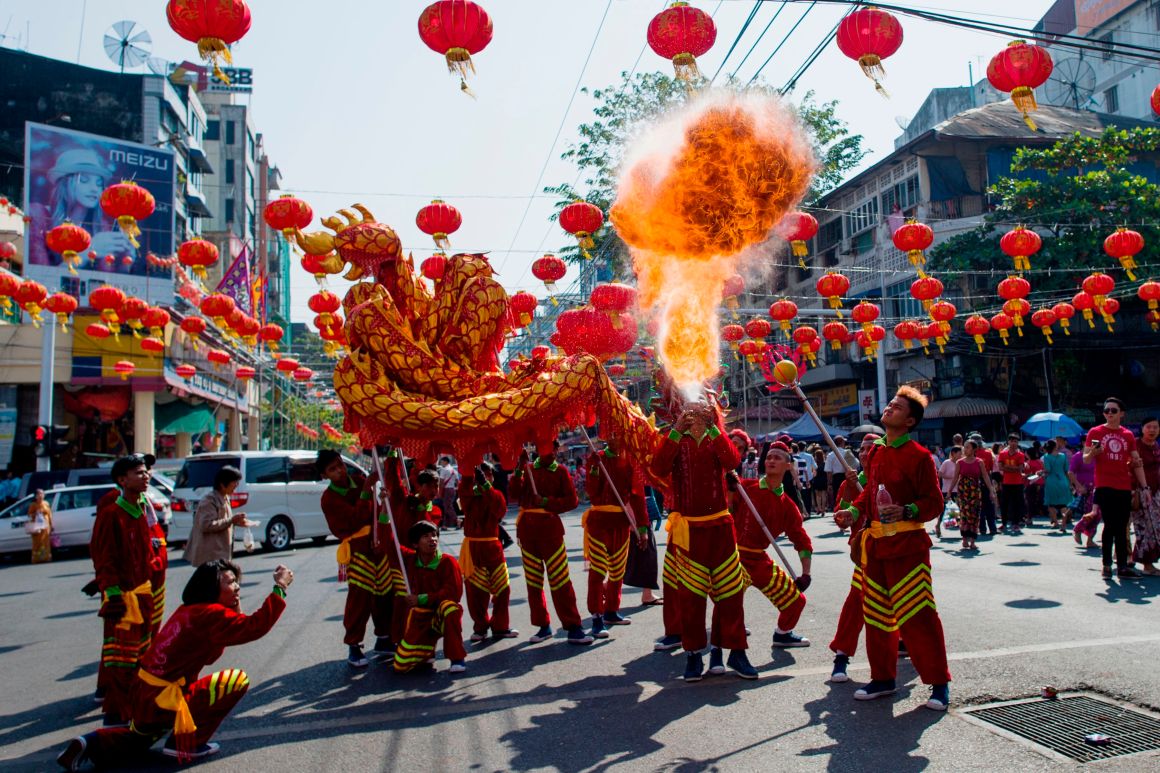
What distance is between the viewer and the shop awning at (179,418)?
30.8 metres

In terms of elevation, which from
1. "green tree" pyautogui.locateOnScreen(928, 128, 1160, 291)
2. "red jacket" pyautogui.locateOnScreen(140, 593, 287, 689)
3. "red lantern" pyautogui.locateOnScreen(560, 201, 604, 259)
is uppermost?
"green tree" pyautogui.locateOnScreen(928, 128, 1160, 291)

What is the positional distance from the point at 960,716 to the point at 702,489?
6.70 ft

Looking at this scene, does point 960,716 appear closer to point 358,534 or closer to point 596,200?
point 358,534

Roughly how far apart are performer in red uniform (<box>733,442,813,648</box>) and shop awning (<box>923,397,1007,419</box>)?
74.8 ft

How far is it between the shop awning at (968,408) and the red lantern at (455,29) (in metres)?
24.2

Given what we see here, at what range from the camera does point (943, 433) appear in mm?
30078

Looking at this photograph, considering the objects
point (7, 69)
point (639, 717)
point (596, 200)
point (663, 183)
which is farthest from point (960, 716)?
point (7, 69)

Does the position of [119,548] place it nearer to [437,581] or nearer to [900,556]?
[437,581]

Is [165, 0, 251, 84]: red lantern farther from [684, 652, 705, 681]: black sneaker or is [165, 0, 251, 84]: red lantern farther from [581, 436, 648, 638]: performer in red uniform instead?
[684, 652, 705, 681]: black sneaker

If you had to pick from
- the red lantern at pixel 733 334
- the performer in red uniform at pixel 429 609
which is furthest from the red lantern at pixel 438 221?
the red lantern at pixel 733 334

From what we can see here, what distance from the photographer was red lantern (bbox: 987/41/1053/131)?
749 cm

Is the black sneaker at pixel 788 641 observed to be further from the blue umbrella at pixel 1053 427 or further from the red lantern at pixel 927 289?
the blue umbrella at pixel 1053 427

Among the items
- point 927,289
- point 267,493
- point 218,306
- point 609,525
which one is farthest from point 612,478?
point 267,493

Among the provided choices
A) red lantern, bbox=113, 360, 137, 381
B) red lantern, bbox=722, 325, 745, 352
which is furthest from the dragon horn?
red lantern, bbox=113, 360, 137, 381
